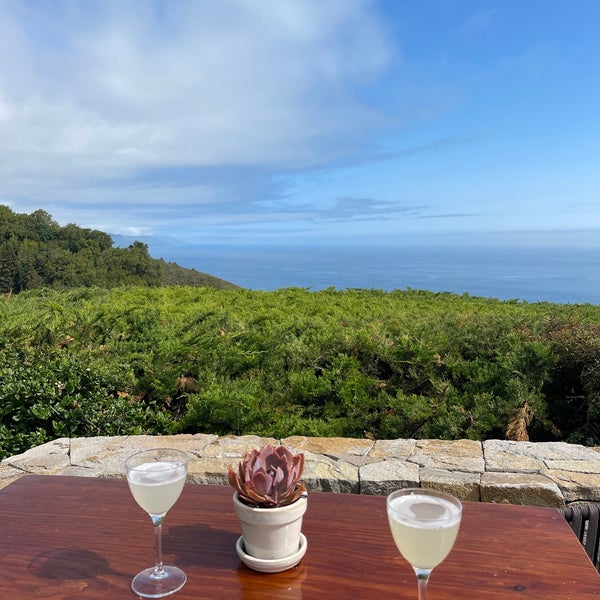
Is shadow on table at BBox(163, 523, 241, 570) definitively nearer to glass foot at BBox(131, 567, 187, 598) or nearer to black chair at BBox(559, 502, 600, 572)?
glass foot at BBox(131, 567, 187, 598)

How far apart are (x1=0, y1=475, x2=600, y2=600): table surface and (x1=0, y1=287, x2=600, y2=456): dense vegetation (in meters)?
1.94

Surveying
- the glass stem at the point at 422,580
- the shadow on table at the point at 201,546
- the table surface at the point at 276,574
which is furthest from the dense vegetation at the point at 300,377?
the glass stem at the point at 422,580

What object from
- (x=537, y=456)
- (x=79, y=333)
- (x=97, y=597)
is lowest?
(x=537, y=456)

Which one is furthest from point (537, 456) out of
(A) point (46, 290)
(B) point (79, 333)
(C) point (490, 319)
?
(A) point (46, 290)

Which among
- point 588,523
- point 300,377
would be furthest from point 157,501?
point 300,377

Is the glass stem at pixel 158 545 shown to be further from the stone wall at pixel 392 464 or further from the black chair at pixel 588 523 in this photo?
the black chair at pixel 588 523

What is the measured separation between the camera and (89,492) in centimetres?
176

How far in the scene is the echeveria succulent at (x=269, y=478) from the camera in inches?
50.2

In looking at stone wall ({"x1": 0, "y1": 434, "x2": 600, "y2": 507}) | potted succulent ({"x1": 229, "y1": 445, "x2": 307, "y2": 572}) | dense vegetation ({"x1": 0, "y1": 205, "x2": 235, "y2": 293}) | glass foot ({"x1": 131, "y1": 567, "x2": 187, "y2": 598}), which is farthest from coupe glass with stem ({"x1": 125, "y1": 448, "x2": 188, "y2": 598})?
dense vegetation ({"x1": 0, "y1": 205, "x2": 235, "y2": 293})

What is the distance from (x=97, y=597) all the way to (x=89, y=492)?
0.59 m

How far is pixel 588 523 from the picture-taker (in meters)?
1.87

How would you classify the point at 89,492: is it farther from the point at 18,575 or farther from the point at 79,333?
the point at 79,333

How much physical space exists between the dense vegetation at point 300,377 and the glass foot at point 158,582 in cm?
228

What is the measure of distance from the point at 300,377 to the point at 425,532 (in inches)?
118
